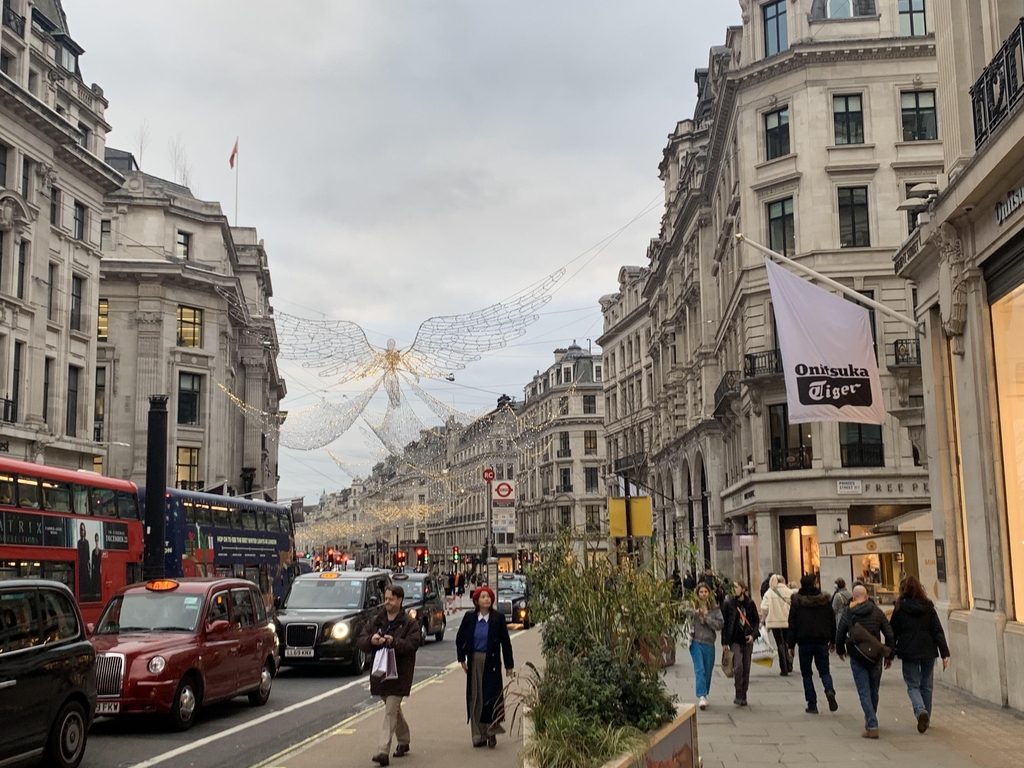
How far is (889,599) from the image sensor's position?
22938mm

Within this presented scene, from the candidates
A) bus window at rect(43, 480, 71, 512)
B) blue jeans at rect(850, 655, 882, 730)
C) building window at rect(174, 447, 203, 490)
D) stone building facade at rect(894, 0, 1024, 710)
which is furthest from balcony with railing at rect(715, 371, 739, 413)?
building window at rect(174, 447, 203, 490)

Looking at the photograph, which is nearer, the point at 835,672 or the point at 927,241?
the point at 927,241

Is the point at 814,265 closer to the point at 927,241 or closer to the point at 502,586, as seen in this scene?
the point at 502,586

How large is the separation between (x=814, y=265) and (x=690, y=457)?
19.2m

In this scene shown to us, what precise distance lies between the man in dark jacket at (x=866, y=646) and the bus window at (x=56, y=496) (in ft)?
49.9

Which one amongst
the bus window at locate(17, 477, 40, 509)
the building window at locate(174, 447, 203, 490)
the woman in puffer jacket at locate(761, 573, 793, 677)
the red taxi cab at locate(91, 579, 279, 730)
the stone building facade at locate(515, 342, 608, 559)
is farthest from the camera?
the stone building facade at locate(515, 342, 608, 559)

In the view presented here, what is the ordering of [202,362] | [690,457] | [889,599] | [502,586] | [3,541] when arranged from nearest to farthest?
[3,541], [889,599], [502,586], [690,457], [202,362]

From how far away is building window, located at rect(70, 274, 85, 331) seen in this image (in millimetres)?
43344

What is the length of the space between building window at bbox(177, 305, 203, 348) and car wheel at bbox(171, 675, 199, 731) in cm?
4569

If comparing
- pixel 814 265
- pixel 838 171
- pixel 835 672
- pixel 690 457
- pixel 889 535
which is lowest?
pixel 835 672

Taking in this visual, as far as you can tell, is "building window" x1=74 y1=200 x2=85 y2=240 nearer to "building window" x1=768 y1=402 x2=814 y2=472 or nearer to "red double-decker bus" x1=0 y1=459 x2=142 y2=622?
"red double-decker bus" x1=0 y1=459 x2=142 y2=622

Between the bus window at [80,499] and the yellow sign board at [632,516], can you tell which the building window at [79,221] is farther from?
the yellow sign board at [632,516]

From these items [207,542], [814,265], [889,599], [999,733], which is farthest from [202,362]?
[999,733]

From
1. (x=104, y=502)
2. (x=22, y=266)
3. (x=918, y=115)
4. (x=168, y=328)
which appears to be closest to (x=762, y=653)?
(x=104, y=502)
